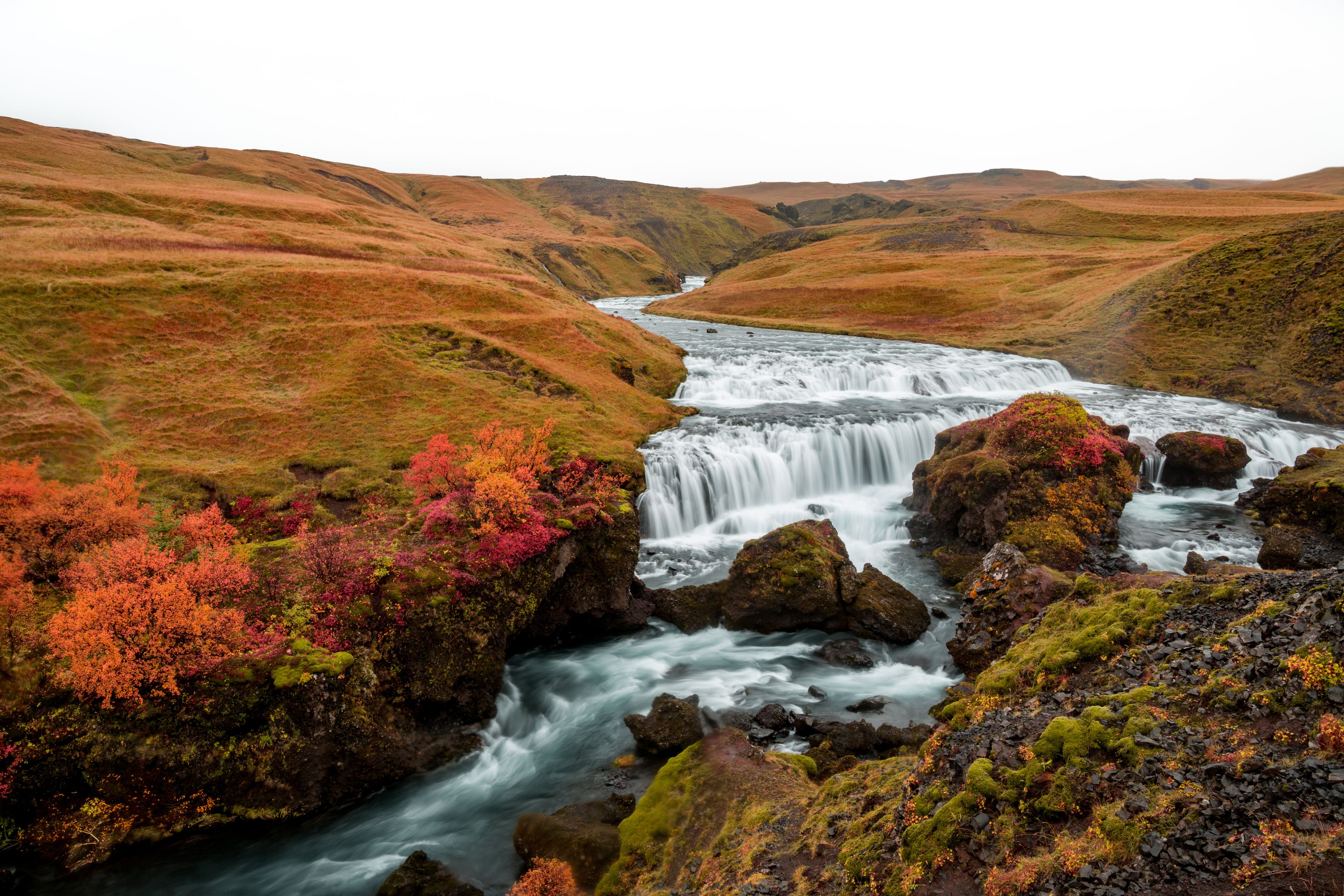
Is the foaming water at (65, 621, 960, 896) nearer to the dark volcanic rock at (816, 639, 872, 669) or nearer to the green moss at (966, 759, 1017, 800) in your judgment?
the dark volcanic rock at (816, 639, 872, 669)

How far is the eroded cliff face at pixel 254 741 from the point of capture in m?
12.5

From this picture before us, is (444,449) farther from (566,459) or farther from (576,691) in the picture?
(576,691)

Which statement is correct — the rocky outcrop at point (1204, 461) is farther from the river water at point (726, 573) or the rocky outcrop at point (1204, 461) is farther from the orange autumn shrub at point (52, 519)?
the orange autumn shrub at point (52, 519)

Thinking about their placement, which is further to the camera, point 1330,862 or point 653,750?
point 653,750

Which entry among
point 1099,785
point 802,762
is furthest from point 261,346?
point 1099,785

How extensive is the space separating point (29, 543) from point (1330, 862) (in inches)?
957

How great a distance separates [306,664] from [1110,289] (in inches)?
3111

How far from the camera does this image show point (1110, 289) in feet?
218

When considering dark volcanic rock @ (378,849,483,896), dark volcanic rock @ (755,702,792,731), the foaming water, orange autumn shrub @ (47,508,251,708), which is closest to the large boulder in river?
the foaming water

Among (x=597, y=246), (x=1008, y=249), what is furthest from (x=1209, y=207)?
(x=597, y=246)

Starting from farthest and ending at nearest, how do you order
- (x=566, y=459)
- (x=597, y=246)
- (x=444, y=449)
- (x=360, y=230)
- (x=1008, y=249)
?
1. (x=597, y=246)
2. (x=1008, y=249)
3. (x=360, y=230)
4. (x=566, y=459)
5. (x=444, y=449)

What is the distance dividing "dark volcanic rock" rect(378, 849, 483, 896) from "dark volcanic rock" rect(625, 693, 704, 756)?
487cm

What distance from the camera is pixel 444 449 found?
22125 millimetres

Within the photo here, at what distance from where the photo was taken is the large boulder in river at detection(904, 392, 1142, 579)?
23875 millimetres
